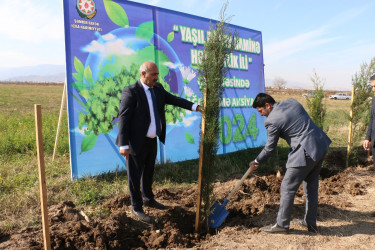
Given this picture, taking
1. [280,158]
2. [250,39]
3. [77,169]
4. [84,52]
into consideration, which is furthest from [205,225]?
[250,39]

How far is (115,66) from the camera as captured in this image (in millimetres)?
6047

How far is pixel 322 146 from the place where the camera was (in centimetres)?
347

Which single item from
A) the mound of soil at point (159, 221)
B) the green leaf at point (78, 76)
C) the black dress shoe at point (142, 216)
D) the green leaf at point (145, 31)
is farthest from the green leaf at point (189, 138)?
the black dress shoe at point (142, 216)

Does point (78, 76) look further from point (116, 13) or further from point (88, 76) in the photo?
point (116, 13)

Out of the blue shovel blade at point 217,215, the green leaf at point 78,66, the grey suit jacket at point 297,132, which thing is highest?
the green leaf at point 78,66

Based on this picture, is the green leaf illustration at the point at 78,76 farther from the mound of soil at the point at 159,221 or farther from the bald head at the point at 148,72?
the mound of soil at the point at 159,221

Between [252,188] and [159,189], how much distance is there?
1.83 meters

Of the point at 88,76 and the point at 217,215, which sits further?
the point at 88,76

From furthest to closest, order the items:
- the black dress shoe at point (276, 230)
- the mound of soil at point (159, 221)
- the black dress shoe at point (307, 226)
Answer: the black dress shoe at point (307, 226) < the black dress shoe at point (276, 230) < the mound of soil at point (159, 221)

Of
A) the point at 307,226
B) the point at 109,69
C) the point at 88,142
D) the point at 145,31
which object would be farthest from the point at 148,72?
the point at 307,226

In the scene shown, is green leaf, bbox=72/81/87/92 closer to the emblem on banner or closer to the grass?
the emblem on banner

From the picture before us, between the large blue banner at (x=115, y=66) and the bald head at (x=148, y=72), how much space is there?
1.12 metres

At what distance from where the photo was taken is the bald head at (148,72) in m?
3.84

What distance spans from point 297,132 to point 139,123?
2.13m
